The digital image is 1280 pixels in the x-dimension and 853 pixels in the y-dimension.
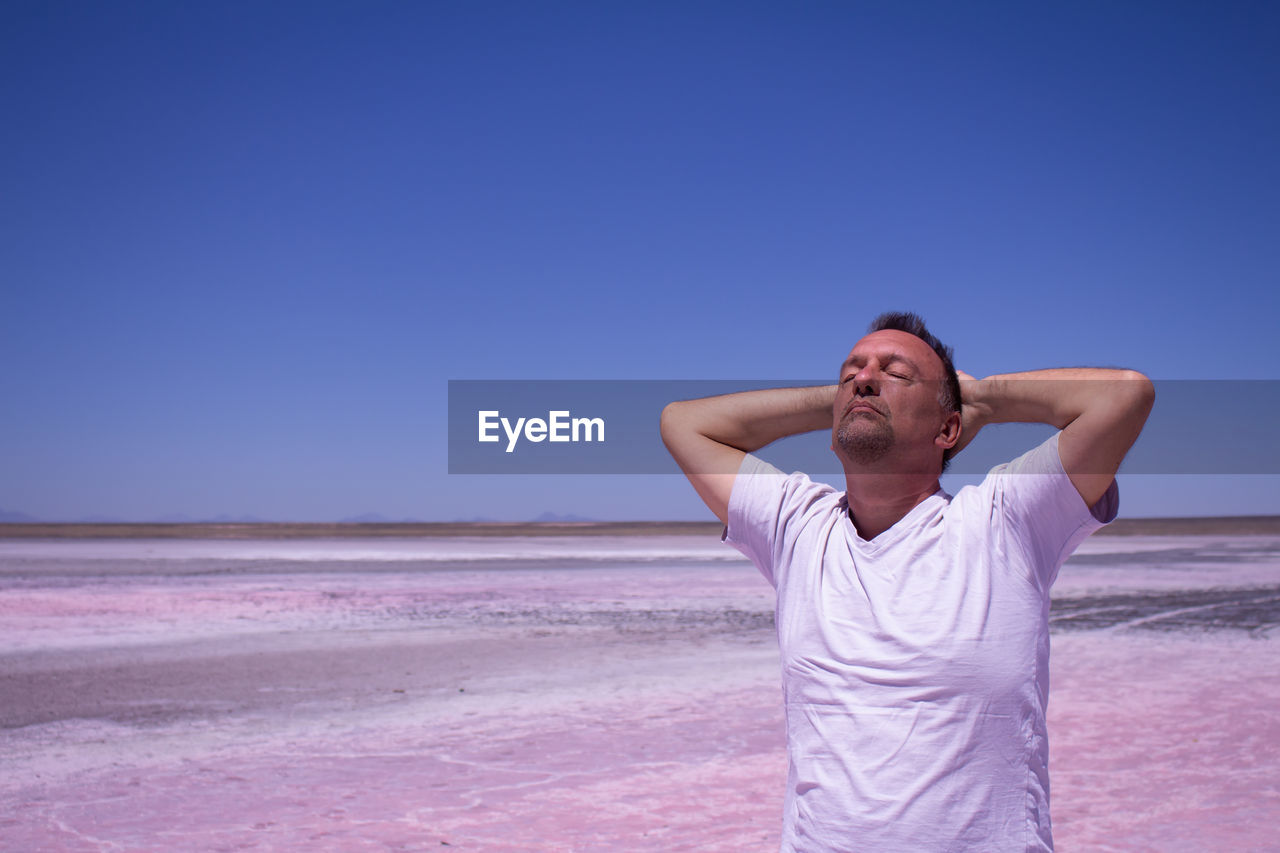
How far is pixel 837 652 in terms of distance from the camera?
1831mm

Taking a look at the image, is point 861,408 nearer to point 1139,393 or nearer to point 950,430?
point 950,430

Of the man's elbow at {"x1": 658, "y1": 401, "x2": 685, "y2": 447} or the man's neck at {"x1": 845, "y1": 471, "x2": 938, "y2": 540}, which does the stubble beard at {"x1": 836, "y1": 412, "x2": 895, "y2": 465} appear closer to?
the man's neck at {"x1": 845, "y1": 471, "x2": 938, "y2": 540}

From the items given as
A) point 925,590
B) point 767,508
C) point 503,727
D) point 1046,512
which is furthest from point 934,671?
point 503,727

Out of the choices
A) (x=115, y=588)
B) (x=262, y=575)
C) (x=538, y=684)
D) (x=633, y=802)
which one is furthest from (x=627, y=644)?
(x=262, y=575)

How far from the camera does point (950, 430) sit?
210 centimetres

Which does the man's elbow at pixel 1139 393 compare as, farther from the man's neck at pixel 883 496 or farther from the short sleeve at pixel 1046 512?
the man's neck at pixel 883 496

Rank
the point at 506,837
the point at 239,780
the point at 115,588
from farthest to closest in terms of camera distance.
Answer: the point at 115,588 < the point at 239,780 < the point at 506,837

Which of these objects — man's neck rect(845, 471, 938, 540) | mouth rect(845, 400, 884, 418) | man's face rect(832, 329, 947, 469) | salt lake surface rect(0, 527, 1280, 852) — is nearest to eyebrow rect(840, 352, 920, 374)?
man's face rect(832, 329, 947, 469)

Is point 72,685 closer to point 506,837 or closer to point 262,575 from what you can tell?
point 506,837

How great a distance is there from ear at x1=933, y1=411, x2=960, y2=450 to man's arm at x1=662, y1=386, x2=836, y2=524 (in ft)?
0.94

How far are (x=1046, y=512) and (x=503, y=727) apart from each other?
614cm

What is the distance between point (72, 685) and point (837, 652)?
9.63 meters

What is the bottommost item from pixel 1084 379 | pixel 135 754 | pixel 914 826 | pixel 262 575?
pixel 262 575

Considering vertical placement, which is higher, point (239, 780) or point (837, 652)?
point (837, 652)
